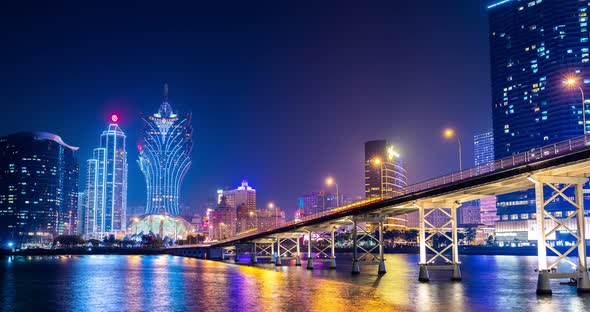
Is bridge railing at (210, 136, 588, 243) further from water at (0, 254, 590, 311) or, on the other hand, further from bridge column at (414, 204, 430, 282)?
water at (0, 254, 590, 311)

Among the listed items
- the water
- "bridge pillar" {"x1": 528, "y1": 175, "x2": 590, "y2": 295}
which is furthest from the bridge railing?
the water

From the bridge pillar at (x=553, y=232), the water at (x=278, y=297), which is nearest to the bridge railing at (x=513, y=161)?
the bridge pillar at (x=553, y=232)

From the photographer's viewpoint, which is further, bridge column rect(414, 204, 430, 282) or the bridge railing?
bridge column rect(414, 204, 430, 282)


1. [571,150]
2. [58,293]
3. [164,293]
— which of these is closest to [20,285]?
[58,293]

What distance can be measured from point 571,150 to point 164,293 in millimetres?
38918

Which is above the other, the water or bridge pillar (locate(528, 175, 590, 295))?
bridge pillar (locate(528, 175, 590, 295))

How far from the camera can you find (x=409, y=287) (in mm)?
66938

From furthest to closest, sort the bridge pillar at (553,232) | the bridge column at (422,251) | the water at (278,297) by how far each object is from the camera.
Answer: the bridge column at (422,251) → the bridge pillar at (553,232) → the water at (278,297)

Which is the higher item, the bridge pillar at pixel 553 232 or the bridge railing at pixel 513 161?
the bridge railing at pixel 513 161

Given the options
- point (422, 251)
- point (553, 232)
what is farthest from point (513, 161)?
point (422, 251)

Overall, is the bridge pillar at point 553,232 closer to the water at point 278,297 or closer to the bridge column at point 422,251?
the water at point 278,297

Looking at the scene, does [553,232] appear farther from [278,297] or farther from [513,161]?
[278,297]

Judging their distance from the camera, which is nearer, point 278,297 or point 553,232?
point 553,232

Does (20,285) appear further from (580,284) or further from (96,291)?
(580,284)
